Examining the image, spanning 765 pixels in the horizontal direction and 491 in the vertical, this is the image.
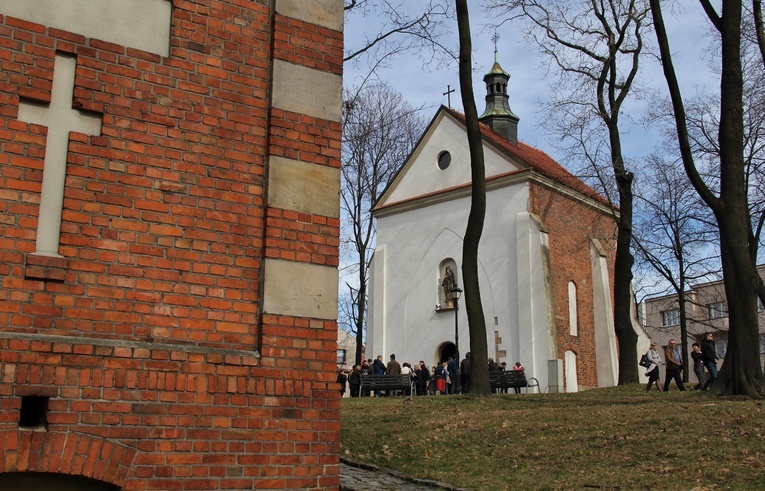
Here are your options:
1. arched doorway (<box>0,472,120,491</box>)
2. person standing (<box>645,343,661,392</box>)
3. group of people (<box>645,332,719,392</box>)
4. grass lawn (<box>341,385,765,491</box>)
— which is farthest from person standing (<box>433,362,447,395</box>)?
arched doorway (<box>0,472,120,491</box>)

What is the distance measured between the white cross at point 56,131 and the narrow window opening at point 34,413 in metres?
0.88

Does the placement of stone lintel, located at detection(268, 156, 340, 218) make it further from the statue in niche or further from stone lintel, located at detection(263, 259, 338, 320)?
the statue in niche

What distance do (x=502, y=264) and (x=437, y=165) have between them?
6047 mm

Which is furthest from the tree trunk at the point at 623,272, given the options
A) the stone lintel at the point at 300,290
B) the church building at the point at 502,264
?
the stone lintel at the point at 300,290

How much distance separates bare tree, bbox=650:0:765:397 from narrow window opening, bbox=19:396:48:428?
12460 mm

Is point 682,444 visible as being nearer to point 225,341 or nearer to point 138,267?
point 225,341

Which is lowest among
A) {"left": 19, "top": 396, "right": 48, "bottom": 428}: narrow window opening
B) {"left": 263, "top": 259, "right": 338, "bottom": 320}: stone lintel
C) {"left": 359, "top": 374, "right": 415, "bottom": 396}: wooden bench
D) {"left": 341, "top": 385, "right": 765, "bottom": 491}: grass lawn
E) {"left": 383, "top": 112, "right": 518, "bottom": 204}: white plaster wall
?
{"left": 341, "top": 385, "right": 765, "bottom": 491}: grass lawn

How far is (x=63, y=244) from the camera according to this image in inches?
206

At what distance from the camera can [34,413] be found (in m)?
4.95

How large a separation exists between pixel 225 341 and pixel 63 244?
3.99 ft

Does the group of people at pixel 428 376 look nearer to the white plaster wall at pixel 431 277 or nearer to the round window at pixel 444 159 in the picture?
the white plaster wall at pixel 431 277

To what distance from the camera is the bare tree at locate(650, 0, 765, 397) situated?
14.6m

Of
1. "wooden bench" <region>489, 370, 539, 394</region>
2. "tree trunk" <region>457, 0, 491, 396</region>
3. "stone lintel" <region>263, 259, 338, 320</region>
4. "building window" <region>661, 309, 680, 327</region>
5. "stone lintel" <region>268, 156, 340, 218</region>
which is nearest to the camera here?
"stone lintel" <region>263, 259, 338, 320</region>

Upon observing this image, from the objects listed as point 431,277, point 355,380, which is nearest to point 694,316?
point 431,277
